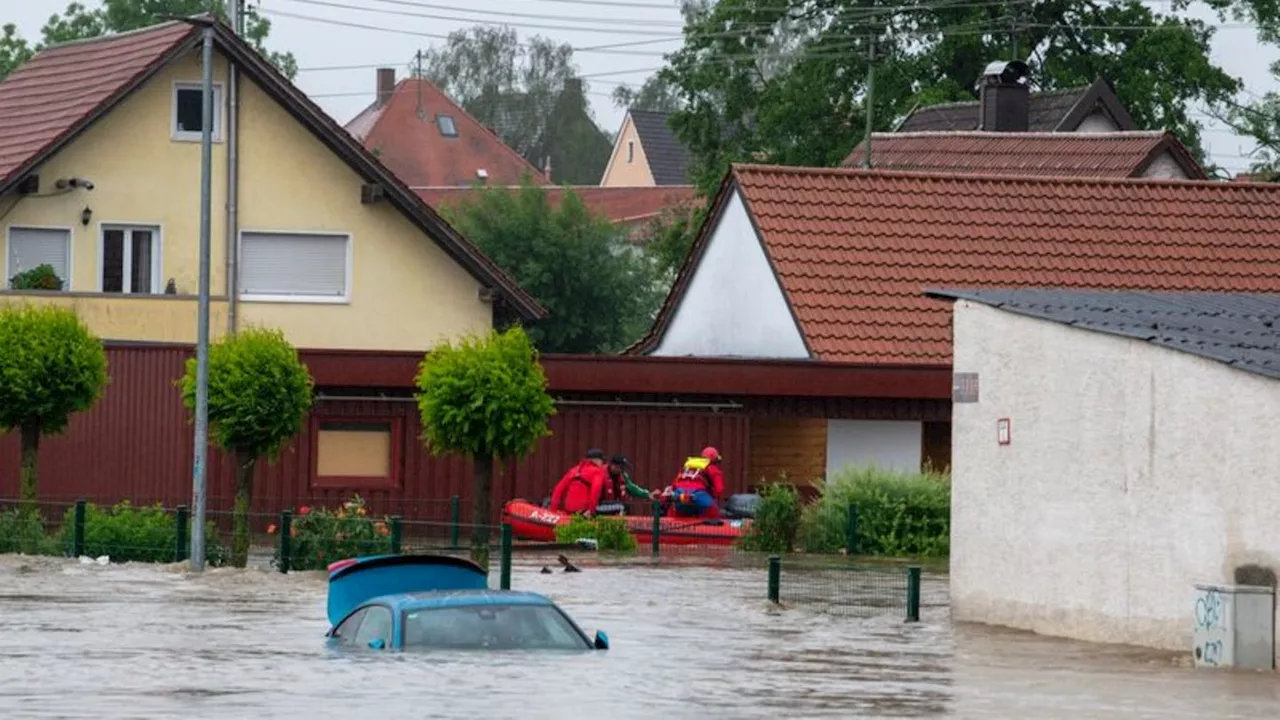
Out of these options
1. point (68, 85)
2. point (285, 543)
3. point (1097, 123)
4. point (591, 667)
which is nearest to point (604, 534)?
point (285, 543)

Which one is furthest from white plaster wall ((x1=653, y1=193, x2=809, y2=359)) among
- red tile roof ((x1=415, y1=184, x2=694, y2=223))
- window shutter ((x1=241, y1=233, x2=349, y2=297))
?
red tile roof ((x1=415, y1=184, x2=694, y2=223))

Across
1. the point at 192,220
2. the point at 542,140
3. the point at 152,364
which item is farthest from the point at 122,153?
the point at 542,140

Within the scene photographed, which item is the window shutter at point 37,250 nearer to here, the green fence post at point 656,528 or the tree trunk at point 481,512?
the green fence post at point 656,528

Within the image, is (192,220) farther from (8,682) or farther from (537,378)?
(8,682)

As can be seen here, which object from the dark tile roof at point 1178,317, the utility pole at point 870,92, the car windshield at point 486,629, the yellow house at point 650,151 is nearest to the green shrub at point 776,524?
the dark tile roof at point 1178,317

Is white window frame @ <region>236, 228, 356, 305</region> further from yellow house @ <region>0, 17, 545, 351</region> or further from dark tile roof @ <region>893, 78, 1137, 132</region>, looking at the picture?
dark tile roof @ <region>893, 78, 1137, 132</region>

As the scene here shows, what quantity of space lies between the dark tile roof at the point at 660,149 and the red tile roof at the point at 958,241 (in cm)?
6482

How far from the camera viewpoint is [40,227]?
1823 inches

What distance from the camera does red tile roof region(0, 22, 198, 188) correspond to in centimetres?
4581

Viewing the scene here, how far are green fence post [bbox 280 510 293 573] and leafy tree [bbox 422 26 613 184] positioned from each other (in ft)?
329

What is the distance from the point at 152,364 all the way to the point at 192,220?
5633 millimetres

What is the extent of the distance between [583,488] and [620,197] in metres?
63.5

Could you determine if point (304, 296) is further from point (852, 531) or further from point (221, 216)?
point (852, 531)

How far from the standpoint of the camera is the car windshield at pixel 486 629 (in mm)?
21656
